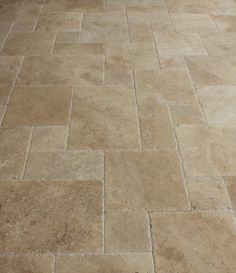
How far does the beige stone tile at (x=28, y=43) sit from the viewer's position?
12.3ft

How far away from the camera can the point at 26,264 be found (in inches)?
75.5

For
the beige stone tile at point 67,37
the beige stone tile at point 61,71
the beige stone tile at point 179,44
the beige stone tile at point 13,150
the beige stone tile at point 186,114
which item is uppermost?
the beige stone tile at point 179,44

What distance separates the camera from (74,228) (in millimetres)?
2086

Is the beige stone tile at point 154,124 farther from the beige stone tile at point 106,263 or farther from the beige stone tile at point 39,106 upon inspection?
the beige stone tile at point 106,263

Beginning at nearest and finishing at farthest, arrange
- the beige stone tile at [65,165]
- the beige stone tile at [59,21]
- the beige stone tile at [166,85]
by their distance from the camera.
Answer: the beige stone tile at [65,165] → the beige stone tile at [166,85] → the beige stone tile at [59,21]

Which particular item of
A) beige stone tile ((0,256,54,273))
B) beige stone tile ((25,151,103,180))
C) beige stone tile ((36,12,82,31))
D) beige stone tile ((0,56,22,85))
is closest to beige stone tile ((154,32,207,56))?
beige stone tile ((36,12,82,31))

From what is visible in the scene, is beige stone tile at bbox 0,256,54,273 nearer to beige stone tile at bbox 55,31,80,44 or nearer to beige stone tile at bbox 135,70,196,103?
beige stone tile at bbox 135,70,196,103

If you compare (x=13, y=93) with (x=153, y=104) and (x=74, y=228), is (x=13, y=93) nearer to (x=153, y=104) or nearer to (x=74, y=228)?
(x=153, y=104)

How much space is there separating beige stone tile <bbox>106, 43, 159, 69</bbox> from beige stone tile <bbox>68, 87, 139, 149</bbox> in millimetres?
472

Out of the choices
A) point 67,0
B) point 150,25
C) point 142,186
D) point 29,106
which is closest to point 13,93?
point 29,106

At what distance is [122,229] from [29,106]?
1.39 metres

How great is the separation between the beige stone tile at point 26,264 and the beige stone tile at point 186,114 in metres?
1.42

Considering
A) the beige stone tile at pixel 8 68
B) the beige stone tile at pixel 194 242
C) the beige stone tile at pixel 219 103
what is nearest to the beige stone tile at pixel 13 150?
the beige stone tile at pixel 8 68

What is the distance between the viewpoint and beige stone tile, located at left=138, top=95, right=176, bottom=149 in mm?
2656
